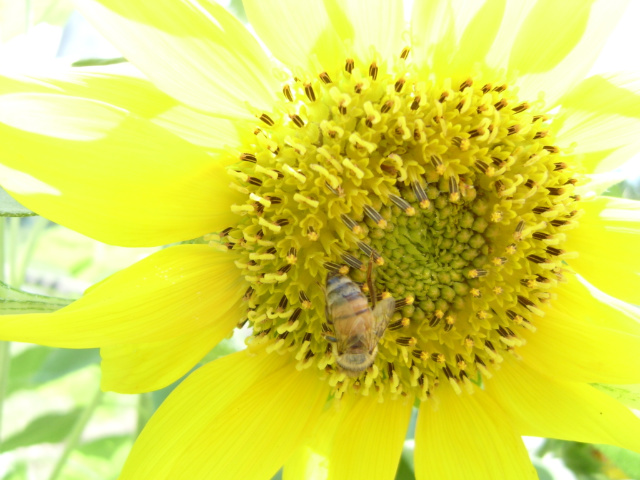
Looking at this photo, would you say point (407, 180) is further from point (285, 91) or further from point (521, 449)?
point (521, 449)

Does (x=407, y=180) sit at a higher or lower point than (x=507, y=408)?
higher

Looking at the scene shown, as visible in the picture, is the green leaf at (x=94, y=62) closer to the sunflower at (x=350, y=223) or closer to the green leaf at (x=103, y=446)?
the sunflower at (x=350, y=223)

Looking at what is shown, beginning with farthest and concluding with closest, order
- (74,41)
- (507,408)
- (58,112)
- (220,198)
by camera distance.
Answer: (74,41), (507,408), (220,198), (58,112)

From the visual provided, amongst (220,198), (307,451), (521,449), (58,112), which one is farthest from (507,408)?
(58,112)

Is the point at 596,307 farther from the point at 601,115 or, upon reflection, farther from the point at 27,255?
the point at 27,255

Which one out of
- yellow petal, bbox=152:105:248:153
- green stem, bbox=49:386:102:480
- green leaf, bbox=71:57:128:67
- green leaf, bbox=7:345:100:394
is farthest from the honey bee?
green leaf, bbox=7:345:100:394
